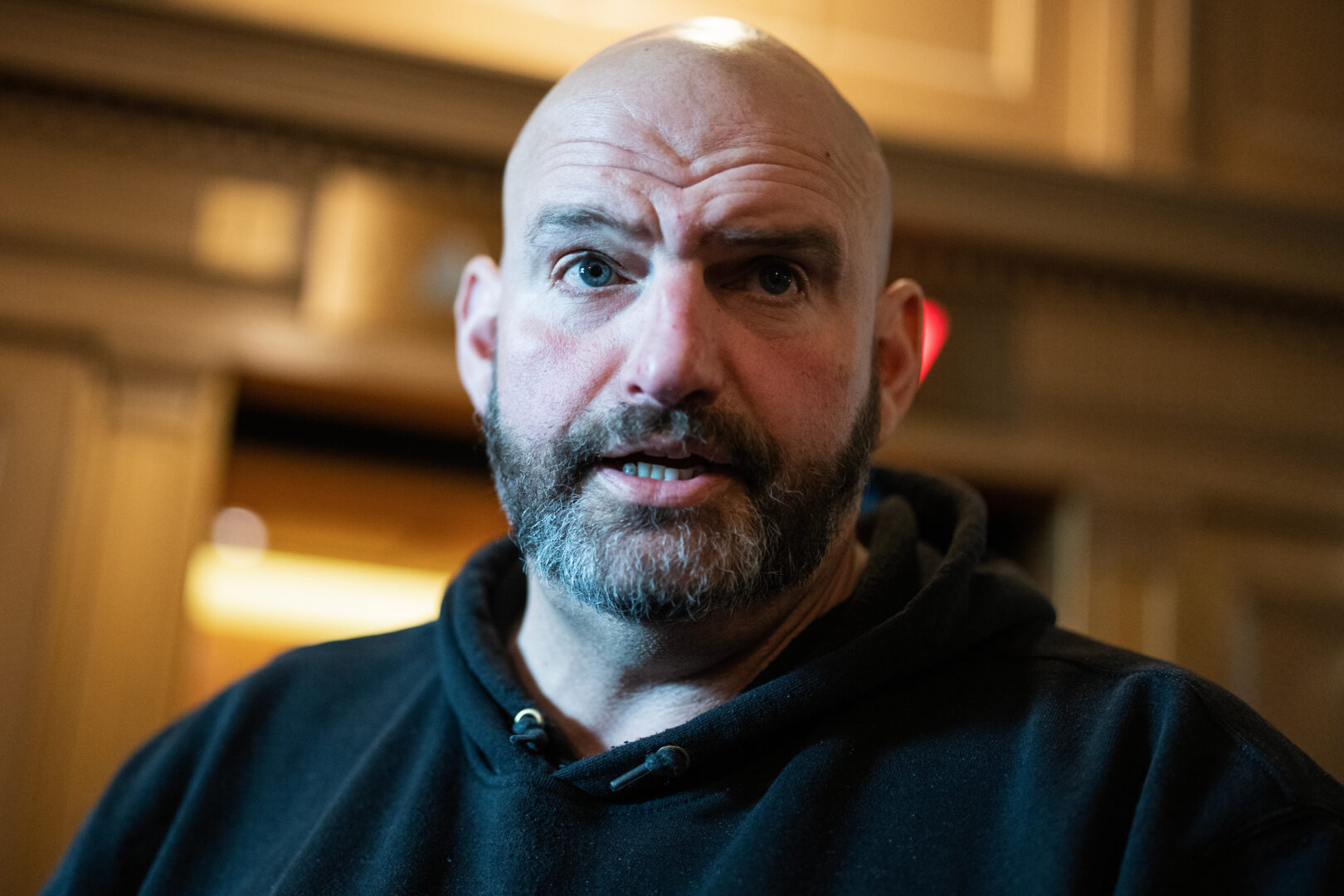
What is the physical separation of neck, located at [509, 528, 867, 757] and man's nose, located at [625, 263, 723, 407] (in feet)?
0.54

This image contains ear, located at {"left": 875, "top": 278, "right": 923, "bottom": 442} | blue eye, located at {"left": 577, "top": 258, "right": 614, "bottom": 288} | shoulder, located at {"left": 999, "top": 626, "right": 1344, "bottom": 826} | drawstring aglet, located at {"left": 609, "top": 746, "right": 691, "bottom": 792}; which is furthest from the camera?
ear, located at {"left": 875, "top": 278, "right": 923, "bottom": 442}

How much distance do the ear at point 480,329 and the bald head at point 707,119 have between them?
74 millimetres

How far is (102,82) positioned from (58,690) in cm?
95

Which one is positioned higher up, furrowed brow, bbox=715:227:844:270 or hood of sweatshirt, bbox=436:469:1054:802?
furrowed brow, bbox=715:227:844:270

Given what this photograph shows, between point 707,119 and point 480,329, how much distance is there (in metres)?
0.29

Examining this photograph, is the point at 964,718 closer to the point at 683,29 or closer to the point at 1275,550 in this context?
the point at 683,29

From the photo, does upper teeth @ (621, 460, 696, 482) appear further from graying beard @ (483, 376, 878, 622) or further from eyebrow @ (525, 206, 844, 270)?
eyebrow @ (525, 206, 844, 270)

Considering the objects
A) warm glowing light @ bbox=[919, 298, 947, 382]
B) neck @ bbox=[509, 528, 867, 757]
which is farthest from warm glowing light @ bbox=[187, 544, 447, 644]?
neck @ bbox=[509, 528, 867, 757]

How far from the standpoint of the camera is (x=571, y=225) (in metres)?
0.91

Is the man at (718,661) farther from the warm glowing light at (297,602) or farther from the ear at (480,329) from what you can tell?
the warm glowing light at (297,602)

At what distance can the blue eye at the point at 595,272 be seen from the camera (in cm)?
91

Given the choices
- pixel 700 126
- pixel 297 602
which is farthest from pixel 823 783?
pixel 297 602

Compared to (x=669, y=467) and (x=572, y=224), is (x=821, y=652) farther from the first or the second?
(x=572, y=224)

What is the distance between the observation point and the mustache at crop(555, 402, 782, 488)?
2.71 ft
